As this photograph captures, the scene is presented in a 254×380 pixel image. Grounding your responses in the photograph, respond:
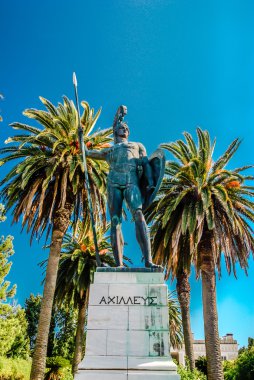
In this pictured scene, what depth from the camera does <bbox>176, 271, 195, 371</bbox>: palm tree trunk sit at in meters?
18.1

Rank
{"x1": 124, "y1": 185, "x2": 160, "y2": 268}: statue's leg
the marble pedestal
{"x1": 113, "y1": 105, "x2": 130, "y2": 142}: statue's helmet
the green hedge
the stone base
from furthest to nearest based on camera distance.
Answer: the green hedge, {"x1": 113, "y1": 105, "x2": 130, "y2": 142}: statue's helmet, {"x1": 124, "y1": 185, "x2": 160, "y2": 268}: statue's leg, the marble pedestal, the stone base

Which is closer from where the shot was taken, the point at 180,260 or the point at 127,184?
the point at 127,184

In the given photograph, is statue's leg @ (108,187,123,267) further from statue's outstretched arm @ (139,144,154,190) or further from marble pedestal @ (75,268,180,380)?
statue's outstretched arm @ (139,144,154,190)

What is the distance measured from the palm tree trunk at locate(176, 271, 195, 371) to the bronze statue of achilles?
1290 centimetres

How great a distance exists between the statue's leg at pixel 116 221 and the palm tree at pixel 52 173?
875 centimetres

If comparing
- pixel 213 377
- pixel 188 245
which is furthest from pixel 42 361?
pixel 188 245

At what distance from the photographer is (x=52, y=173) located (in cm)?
1553

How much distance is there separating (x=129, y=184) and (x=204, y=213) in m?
9.32

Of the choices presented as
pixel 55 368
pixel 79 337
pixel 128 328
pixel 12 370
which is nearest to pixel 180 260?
pixel 79 337

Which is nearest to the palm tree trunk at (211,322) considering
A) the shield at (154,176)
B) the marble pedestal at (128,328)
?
the shield at (154,176)

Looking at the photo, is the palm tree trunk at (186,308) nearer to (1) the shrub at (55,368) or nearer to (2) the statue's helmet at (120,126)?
(2) the statue's helmet at (120,126)

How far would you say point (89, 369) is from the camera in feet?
17.1

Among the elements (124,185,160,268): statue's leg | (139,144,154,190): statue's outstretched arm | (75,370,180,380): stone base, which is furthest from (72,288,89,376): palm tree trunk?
(75,370,180,380): stone base

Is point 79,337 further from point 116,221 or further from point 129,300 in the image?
point 129,300
